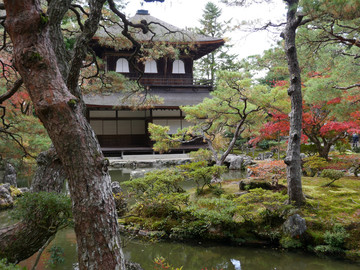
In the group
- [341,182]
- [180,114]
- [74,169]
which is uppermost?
Answer: [180,114]

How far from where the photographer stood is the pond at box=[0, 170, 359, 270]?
463 cm

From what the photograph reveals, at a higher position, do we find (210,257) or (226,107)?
(226,107)

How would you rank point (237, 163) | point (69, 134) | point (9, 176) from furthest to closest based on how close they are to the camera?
point (237, 163) < point (9, 176) < point (69, 134)

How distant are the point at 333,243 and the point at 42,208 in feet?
14.4

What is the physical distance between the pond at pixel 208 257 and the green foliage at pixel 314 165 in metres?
4.43

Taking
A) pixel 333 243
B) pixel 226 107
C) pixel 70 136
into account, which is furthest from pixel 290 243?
pixel 226 107

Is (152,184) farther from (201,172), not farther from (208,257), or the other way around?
(208,257)

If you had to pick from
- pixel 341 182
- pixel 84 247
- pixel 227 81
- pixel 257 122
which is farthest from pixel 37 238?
pixel 257 122

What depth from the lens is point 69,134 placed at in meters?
2.15

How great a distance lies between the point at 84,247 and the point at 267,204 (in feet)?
13.9

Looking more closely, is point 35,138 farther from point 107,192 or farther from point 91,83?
point 107,192

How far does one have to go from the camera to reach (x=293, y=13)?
5926mm

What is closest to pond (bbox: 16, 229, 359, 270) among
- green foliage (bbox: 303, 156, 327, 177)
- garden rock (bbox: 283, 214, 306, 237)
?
garden rock (bbox: 283, 214, 306, 237)

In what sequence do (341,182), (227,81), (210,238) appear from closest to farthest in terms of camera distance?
(210,238)
(341,182)
(227,81)
